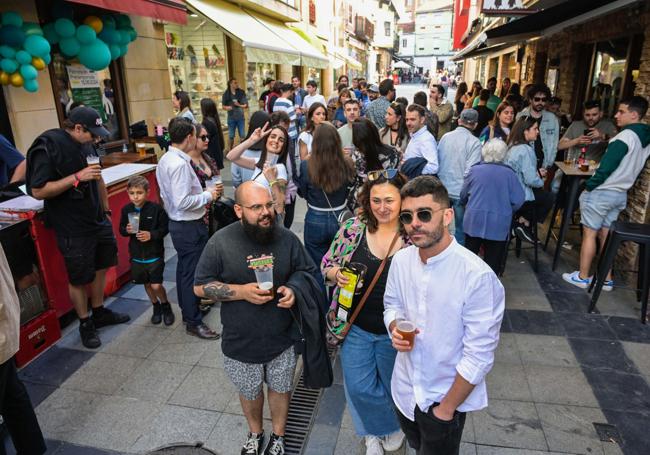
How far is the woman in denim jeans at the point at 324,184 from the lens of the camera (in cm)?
398

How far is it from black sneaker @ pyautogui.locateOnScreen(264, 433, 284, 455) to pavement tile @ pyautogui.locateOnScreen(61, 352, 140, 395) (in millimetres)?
1502

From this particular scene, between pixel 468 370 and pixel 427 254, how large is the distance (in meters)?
0.51

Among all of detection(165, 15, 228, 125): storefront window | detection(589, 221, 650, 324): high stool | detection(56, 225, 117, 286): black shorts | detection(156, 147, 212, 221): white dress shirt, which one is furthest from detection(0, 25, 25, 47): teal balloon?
detection(165, 15, 228, 125): storefront window

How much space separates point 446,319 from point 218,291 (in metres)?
1.26

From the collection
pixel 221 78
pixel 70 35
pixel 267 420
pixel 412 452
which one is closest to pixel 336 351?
pixel 267 420

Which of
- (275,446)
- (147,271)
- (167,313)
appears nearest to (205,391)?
(275,446)

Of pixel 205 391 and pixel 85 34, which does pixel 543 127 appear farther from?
pixel 85 34

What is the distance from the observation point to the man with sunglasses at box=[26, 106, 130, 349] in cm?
376

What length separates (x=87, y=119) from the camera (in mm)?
3826

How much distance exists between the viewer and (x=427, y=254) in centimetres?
198

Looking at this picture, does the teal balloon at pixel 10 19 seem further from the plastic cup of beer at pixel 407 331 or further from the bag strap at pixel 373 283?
the plastic cup of beer at pixel 407 331

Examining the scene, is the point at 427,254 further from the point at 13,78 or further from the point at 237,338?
the point at 13,78

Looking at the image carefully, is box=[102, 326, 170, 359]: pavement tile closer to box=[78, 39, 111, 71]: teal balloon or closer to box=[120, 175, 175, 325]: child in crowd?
box=[120, 175, 175, 325]: child in crowd

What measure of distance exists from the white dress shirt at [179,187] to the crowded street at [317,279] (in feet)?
0.06
